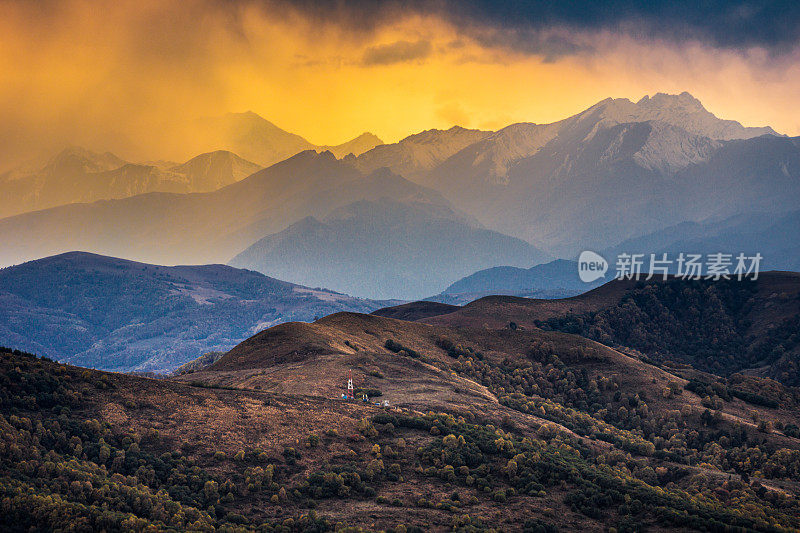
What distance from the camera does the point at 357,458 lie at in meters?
49.3

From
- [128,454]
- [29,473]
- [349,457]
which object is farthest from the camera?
[349,457]

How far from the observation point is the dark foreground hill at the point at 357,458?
36.6 m

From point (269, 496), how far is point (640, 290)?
568 feet

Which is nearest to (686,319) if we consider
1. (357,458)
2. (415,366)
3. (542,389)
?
(542,389)

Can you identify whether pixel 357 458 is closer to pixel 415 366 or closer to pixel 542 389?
pixel 415 366

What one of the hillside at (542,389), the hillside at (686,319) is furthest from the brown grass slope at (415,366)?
the hillside at (686,319)

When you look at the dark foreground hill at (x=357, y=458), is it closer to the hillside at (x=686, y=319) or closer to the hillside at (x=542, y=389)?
the hillside at (x=542, y=389)

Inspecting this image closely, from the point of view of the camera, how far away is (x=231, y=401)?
5612 centimetres

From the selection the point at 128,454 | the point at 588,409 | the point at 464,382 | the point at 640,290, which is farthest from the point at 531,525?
the point at 640,290

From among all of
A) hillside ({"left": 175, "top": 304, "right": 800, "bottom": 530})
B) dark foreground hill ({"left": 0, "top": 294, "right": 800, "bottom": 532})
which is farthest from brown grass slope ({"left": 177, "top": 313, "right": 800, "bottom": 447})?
dark foreground hill ({"left": 0, "top": 294, "right": 800, "bottom": 532})

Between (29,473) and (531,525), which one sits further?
(531,525)

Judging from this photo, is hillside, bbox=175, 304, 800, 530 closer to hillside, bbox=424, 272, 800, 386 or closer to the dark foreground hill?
the dark foreground hill

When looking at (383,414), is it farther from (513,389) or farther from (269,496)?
(513,389)

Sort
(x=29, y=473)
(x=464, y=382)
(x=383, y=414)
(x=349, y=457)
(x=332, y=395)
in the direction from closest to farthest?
(x=29, y=473) → (x=349, y=457) → (x=383, y=414) → (x=332, y=395) → (x=464, y=382)
